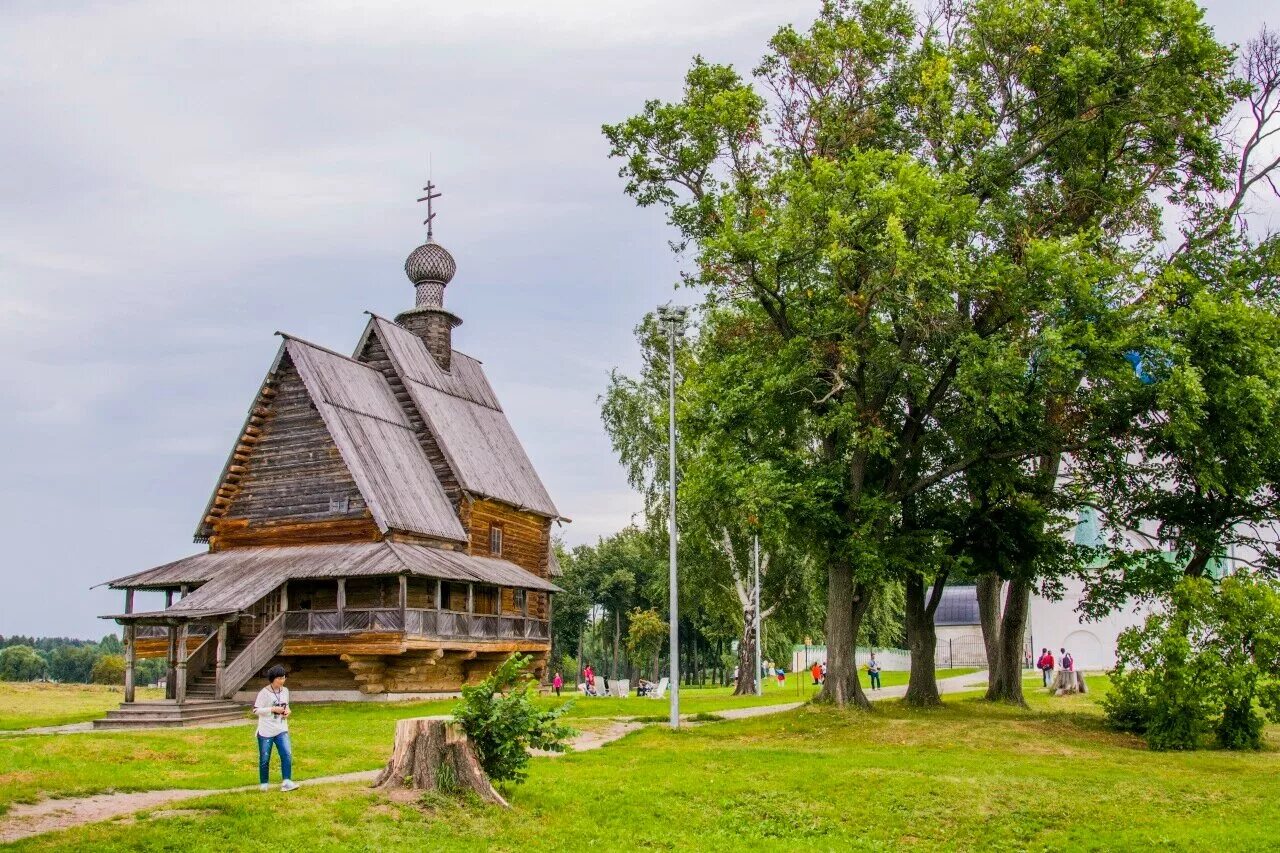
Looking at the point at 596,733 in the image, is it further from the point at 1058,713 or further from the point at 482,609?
the point at 482,609

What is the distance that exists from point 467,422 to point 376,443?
7.09 meters

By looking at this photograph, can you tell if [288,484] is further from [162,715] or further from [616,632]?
[616,632]

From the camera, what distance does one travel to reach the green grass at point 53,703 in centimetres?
2944

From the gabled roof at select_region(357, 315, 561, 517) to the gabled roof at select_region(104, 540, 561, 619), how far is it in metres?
4.58

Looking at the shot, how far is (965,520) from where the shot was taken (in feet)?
97.7

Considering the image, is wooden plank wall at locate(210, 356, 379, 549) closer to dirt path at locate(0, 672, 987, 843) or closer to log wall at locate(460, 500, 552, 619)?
log wall at locate(460, 500, 552, 619)

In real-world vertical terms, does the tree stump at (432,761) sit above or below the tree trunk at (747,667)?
above

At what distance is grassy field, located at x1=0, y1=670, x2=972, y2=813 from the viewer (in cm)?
1569

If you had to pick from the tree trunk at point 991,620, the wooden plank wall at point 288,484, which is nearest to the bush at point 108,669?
the wooden plank wall at point 288,484

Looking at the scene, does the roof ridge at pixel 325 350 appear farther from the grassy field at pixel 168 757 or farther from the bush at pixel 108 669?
the bush at pixel 108 669

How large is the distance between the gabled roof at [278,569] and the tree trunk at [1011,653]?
15.7 metres

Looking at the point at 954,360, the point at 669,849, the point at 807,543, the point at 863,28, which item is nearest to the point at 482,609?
the point at 807,543

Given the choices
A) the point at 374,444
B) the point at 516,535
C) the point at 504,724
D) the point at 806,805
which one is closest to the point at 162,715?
the point at 374,444

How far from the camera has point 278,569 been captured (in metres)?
34.1
